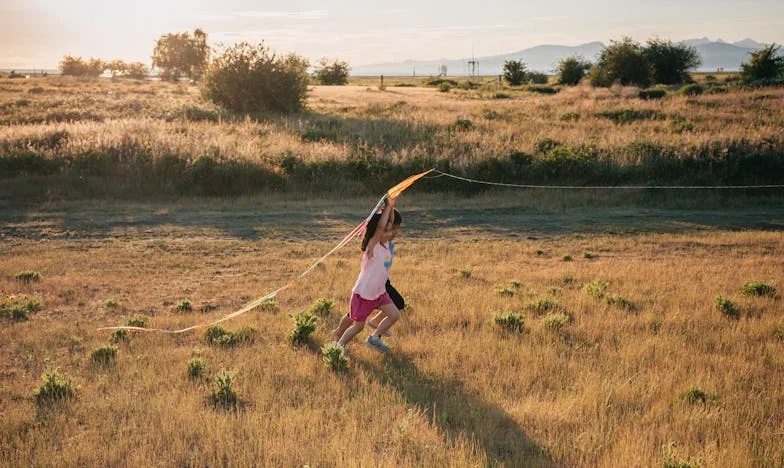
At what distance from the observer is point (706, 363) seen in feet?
25.2

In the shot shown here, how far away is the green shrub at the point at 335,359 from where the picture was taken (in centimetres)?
767

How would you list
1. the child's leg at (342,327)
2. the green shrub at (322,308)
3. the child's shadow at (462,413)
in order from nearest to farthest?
1. the child's shadow at (462,413)
2. the child's leg at (342,327)
3. the green shrub at (322,308)

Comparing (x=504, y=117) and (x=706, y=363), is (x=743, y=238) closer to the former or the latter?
(x=706, y=363)

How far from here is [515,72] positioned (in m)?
86.9

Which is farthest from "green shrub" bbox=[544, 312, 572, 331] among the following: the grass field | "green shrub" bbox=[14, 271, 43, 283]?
"green shrub" bbox=[14, 271, 43, 283]

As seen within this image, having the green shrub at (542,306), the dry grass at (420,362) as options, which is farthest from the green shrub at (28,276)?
the green shrub at (542,306)

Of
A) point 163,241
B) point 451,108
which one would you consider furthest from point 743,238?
point 451,108

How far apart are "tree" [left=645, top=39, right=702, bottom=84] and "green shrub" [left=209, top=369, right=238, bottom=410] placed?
232ft

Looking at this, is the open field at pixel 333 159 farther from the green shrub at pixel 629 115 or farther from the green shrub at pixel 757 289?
the green shrub at pixel 757 289

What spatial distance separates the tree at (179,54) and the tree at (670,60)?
9704cm

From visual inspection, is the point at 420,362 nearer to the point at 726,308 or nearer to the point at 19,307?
the point at 726,308

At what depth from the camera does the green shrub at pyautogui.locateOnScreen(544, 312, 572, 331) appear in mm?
9218

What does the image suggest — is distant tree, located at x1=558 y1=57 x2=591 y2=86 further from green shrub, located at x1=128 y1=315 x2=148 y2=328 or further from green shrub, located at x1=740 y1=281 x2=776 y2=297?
green shrub, located at x1=128 y1=315 x2=148 y2=328

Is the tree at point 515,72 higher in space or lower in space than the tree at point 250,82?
higher
